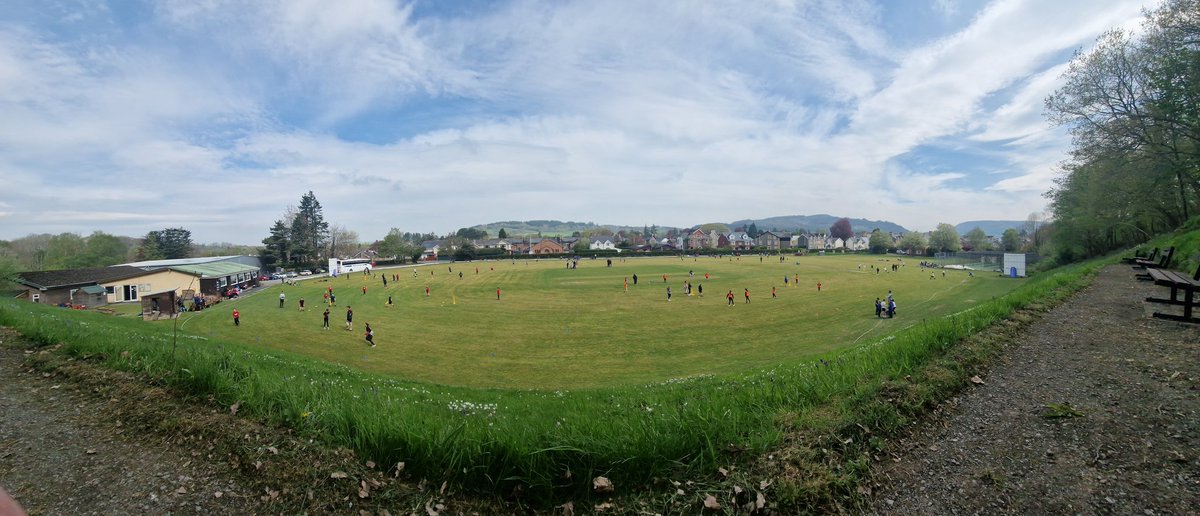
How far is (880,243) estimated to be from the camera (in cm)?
15712

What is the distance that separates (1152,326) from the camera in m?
8.51

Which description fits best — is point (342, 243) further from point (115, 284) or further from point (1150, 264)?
point (1150, 264)

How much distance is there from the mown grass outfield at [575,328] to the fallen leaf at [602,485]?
1338 centimetres

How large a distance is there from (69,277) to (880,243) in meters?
188

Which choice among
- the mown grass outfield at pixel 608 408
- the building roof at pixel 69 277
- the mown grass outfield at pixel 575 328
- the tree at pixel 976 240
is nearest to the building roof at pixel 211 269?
the building roof at pixel 69 277

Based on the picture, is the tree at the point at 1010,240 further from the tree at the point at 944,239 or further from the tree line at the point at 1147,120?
the tree line at the point at 1147,120

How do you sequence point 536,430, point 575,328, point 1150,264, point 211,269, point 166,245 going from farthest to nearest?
point 166,245 < point 211,269 < point 575,328 < point 1150,264 < point 536,430

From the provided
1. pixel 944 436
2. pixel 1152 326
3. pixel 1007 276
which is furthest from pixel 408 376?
pixel 1007 276

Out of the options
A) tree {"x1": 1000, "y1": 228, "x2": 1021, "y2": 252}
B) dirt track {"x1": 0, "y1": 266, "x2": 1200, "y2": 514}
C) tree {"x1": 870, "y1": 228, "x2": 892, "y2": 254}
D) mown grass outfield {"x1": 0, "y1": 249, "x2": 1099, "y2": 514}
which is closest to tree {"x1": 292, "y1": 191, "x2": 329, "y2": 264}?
mown grass outfield {"x1": 0, "y1": 249, "x2": 1099, "y2": 514}

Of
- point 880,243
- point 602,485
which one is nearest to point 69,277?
point 602,485

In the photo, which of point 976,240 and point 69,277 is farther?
point 976,240

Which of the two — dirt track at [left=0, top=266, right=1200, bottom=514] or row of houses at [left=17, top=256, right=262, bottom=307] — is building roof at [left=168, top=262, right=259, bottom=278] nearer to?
row of houses at [left=17, top=256, right=262, bottom=307]

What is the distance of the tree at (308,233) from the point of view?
98.1 m

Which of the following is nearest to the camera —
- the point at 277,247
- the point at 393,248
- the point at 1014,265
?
the point at 1014,265
